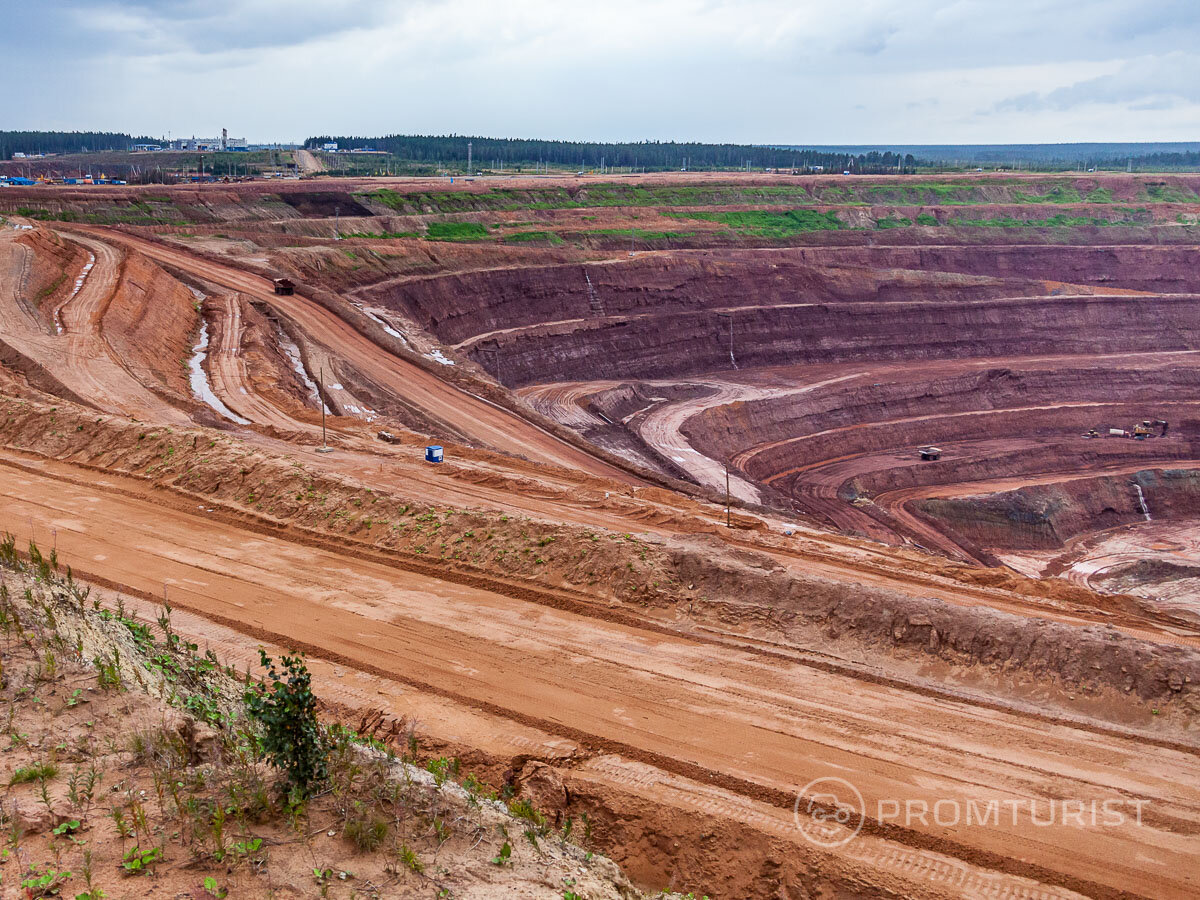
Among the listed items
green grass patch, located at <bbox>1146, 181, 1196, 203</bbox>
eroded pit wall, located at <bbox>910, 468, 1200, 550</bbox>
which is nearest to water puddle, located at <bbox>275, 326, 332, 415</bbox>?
eroded pit wall, located at <bbox>910, 468, 1200, 550</bbox>

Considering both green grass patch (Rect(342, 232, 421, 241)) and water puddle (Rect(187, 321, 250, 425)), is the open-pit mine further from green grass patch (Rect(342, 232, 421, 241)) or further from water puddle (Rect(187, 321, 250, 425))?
green grass patch (Rect(342, 232, 421, 241))

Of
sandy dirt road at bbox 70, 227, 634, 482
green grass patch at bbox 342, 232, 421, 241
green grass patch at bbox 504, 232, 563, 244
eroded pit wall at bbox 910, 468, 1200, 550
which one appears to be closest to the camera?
sandy dirt road at bbox 70, 227, 634, 482

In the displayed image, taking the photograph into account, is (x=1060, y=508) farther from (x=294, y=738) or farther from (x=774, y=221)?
(x=774, y=221)

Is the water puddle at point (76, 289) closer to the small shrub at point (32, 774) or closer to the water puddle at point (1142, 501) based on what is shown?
the small shrub at point (32, 774)

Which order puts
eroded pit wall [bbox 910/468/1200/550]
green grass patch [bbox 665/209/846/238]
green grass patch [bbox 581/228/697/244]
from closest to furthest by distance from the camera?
eroded pit wall [bbox 910/468/1200/550], green grass patch [bbox 581/228/697/244], green grass patch [bbox 665/209/846/238]

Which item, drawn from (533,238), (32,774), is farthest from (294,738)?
(533,238)

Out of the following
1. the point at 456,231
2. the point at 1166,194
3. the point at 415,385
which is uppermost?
the point at 1166,194
